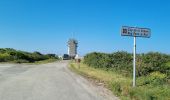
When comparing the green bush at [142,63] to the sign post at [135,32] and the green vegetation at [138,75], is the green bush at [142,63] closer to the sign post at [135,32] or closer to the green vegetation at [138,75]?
the green vegetation at [138,75]

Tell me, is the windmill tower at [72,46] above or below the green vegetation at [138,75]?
above

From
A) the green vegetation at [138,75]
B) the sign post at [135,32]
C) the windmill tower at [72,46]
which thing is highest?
the windmill tower at [72,46]

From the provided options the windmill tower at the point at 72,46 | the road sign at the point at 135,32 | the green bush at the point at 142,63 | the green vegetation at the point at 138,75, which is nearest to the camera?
the green vegetation at the point at 138,75

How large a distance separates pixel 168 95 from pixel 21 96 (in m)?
5.25

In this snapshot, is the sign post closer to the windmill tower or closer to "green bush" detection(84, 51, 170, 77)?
"green bush" detection(84, 51, 170, 77)

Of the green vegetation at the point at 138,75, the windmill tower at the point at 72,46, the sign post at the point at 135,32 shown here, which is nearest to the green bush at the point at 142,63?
the green vegetation at the point at 138,75

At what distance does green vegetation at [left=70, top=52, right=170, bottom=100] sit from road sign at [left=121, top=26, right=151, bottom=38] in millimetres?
2241

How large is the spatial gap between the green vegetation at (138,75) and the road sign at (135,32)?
2.24 metres

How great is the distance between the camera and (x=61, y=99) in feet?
41.5

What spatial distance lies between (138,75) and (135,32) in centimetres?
777

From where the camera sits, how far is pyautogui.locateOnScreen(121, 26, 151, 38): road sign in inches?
608

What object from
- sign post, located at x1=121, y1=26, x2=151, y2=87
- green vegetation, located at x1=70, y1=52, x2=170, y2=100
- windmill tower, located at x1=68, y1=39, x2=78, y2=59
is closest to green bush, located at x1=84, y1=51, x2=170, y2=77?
green vegetation, located at x1=70, y1=52, x2=170, y2=100

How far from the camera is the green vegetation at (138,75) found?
1306 centimetres

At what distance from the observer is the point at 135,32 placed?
15.7 meters
